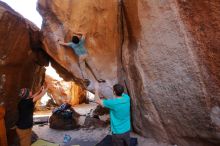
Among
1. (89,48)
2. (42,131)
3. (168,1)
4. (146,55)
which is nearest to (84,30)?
(89,48)

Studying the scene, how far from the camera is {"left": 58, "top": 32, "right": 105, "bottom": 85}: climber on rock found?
7420mm

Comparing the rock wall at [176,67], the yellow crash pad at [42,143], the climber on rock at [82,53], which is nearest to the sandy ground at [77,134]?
the yellow crash pad at [42,143]

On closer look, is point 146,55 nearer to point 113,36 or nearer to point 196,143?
point 113,36

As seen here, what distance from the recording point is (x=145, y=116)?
6.83 metres

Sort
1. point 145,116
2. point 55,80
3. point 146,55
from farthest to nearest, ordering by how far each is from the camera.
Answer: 1. point 55,80
2. point 145,116
3. point 146,55

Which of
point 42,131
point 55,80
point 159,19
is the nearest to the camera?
point 159,19

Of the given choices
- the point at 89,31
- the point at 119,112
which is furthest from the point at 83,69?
the point at 119,112

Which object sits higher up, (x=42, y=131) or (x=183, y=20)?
(x=183, y=20)

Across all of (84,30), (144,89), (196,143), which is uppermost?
(84,30)

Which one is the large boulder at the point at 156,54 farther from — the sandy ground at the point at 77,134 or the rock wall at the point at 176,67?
the sandy ground at the point at 77,134

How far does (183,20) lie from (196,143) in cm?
254

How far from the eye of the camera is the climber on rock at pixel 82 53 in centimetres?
742

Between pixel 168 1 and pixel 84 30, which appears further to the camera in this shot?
pixel 84 30

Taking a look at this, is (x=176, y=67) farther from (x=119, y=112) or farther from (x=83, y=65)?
(x=83, y=65)
